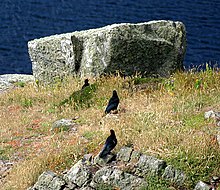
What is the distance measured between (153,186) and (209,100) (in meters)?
5.23

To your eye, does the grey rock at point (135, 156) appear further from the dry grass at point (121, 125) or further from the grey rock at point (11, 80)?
the grey rock at point (11, 80)

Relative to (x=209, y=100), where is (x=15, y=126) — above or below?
below

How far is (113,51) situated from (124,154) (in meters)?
9.95

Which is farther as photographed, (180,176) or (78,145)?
(78,145)

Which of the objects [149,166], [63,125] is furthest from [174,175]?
[63,125]

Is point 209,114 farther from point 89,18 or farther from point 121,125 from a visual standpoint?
point 89,18

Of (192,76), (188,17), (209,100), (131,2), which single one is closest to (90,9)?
(131,2)

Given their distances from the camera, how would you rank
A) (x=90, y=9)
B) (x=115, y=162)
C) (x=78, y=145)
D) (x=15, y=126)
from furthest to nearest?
(x=90, y=9) → (x=15, y=126) → (x=78, y=145) → (x=115, y=162)

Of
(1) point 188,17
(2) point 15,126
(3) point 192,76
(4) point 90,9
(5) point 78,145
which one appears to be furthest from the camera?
(4) point 90,9

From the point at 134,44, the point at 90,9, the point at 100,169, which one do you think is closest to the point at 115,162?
the point at 100,169

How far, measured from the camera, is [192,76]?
19.9m

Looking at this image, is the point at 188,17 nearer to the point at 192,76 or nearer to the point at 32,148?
the point at 192,76

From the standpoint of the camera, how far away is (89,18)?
48219 mm

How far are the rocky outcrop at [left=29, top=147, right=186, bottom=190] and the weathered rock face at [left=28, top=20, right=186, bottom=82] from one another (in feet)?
32.3
